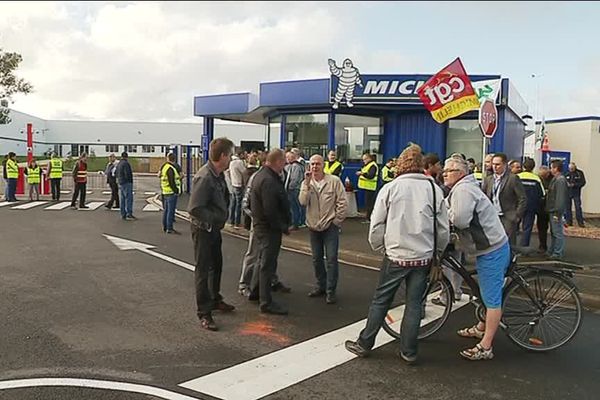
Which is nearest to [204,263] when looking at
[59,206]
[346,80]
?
[346,80]

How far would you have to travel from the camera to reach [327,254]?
23.8 ft

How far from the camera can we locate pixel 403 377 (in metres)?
4.72

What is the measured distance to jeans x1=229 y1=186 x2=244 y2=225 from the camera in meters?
13.1

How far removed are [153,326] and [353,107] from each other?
38.8ft

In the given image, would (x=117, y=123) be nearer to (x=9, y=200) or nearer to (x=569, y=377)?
(x=9, y=200)

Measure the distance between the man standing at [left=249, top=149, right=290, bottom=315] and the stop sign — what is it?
402cm

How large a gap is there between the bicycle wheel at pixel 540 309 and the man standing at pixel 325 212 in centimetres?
230

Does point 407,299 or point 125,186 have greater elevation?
point 125,186

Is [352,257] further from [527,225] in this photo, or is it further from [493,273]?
[493,273]

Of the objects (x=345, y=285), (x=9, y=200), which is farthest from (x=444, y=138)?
(x=9, y=200)

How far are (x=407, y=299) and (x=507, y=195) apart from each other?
4475 millimetres

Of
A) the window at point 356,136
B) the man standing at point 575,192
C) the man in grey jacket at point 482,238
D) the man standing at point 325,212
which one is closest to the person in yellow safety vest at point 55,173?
the window at point 356,136

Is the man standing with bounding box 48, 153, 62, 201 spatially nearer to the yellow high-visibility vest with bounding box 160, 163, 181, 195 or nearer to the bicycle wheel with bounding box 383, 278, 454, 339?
the yellow high-visibility vest with bounding box 160, 163, 181, 195

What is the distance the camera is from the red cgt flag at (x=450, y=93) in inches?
379
